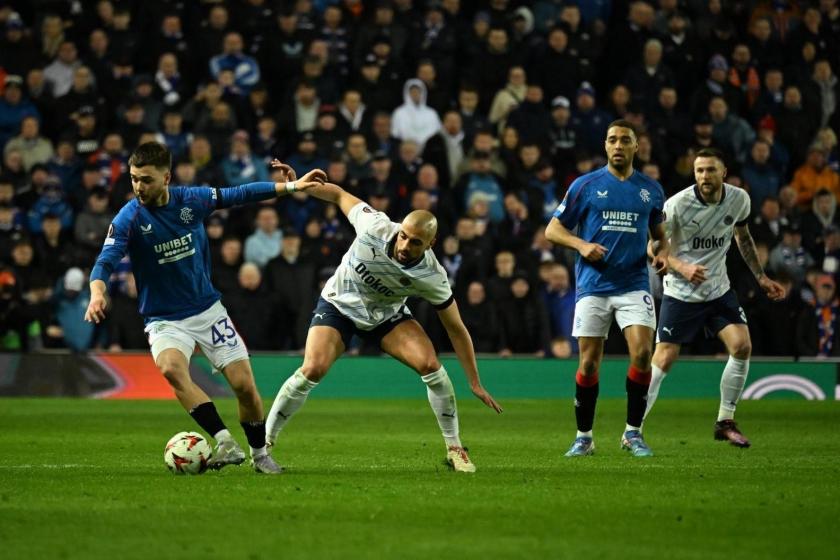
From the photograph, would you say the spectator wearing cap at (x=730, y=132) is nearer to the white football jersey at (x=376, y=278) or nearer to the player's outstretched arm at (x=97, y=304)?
the white football jersey at (x=376, y=278)

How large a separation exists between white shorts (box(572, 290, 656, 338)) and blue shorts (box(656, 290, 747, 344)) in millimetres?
1522

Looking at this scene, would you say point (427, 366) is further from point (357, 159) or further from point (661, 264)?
point (357, 159)

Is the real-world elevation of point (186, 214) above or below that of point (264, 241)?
above

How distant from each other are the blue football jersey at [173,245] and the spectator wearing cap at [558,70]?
1451 cm

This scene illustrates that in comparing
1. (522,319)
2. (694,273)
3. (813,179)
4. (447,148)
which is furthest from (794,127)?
(694,273)

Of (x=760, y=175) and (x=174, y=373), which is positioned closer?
(x=174, y=373)

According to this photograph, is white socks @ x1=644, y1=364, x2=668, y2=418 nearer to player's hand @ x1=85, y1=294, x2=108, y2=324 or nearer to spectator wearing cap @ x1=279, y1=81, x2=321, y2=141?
player's hand @ x1=85, y1=294, x2=108, y2=324

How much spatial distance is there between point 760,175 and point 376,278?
14.3 metres

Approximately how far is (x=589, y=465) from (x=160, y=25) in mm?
14990

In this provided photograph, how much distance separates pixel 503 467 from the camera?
11484mm

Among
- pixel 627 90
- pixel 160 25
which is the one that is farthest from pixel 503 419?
pixel 160 25

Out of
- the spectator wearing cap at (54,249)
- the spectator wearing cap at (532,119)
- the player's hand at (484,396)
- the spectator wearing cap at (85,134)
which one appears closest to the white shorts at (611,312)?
the player's hand at (484,396)

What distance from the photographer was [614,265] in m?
12.5

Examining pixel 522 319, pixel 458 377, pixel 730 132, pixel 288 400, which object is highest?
pixel 730 132
